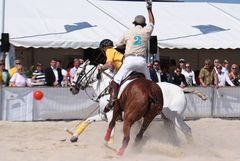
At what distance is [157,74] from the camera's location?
1549 centimetres

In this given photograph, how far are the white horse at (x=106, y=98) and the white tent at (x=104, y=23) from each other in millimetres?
7066

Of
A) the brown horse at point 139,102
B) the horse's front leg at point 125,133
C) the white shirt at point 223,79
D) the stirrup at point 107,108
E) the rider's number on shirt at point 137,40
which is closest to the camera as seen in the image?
the brown horse at point 139,102

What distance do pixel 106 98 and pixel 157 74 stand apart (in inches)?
225

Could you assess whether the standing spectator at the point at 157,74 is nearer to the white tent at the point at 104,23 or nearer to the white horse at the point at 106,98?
the white tent at the point at 104,23

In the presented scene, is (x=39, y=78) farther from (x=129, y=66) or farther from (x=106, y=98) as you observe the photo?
(x=129, y=66)

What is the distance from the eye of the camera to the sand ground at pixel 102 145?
352 inches

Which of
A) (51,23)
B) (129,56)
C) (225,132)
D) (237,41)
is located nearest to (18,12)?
(51,23)

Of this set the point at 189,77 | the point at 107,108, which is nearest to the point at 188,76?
the point at 189,77

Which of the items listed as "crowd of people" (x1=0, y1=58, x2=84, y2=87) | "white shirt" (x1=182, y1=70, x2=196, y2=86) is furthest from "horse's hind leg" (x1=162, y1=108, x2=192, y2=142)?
"white shirt" (x1=182, y1=70, x2=196, y2=86)

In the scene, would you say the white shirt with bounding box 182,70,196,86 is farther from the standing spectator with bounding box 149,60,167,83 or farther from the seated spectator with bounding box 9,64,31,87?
the seated spectator with bounding box 9,64,31,87

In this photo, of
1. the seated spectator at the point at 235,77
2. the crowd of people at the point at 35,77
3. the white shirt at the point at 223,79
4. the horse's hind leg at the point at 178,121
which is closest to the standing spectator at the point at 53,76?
the crowd of people at the point at 35,77

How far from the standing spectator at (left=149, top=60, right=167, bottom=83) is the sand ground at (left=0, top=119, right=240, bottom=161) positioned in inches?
87.1

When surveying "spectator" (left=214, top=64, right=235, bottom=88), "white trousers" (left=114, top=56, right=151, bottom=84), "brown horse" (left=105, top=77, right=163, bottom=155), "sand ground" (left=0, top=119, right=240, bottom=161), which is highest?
"white trousers" (left=114, top=56, right=151, bottom=84)

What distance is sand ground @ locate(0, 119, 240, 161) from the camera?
8.93 m
